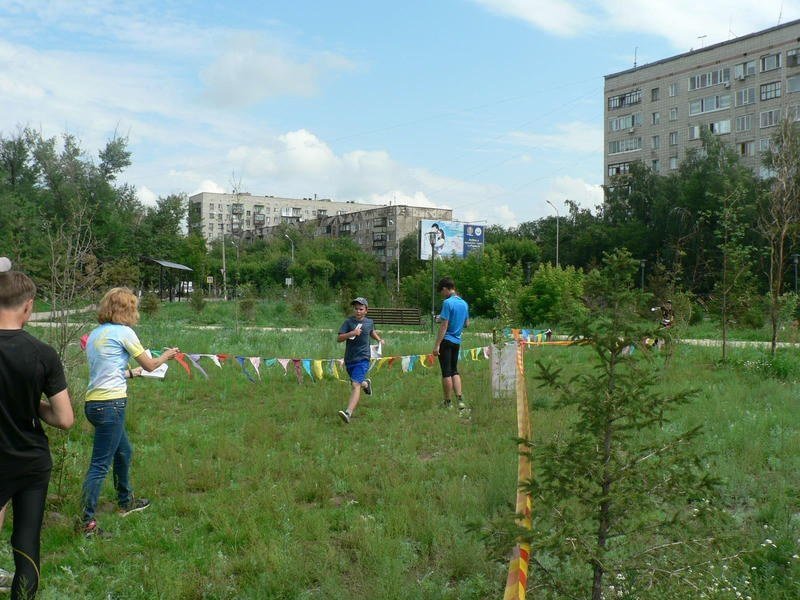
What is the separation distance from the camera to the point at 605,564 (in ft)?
9.68

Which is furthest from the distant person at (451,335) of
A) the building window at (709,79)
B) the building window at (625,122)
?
the building window at (625,122)

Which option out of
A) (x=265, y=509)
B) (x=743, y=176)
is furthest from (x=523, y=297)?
(x=743, y=176)

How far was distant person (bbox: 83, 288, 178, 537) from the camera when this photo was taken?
4.80 meters

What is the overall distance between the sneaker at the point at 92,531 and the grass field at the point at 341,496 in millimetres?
56

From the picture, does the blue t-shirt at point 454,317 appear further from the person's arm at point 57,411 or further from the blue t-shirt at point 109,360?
the person's arm at point 57,411

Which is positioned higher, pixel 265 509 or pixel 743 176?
pixel 743 176

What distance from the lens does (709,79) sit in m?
57.6

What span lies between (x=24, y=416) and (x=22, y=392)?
0.13m

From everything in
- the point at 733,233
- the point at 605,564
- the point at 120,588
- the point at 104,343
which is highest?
the point at 733,233

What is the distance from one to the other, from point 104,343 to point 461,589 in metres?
2.81

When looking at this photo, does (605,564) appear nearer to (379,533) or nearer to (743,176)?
(379,533)

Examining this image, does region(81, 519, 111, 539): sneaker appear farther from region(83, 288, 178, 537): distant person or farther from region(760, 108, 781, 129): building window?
Result: region(760, 108, 781, 129): building window

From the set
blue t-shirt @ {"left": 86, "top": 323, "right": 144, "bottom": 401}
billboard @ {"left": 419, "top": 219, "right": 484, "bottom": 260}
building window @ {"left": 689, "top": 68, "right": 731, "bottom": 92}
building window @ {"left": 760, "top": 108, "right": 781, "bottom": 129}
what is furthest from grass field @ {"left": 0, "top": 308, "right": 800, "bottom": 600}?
building window @ {"left": 689, "top": 68, "right": 731, "bottom": 92}

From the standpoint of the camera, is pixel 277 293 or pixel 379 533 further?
pixel 277 293
